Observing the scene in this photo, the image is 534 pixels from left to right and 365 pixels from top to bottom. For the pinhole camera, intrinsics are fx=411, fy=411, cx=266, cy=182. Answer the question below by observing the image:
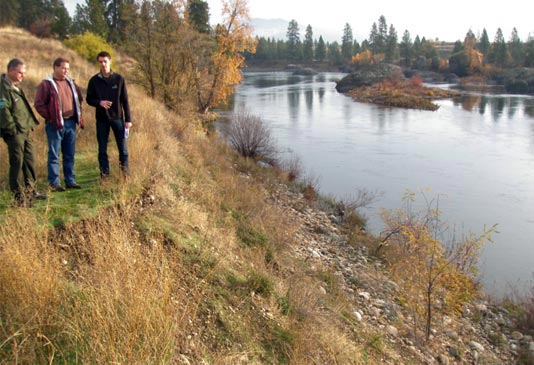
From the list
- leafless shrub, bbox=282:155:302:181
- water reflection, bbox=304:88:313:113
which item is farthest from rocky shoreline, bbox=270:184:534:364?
water reflection, bbox=304:88:313:113

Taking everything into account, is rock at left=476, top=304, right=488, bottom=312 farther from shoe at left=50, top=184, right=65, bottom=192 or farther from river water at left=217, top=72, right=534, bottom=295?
shoe at left=50, top=184, right=65, bottom=192

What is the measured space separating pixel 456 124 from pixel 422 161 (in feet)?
36.5

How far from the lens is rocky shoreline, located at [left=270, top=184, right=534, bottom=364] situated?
6395 mm

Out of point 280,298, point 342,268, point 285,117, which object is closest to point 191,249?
point 280,298

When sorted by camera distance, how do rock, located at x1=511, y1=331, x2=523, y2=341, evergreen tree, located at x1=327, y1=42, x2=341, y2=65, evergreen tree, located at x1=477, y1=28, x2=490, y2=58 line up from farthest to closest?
evergreen tree, located at x1=327, y1=42, x2=341, y2=65
evergreen tree, located at x1=477, y1=28, x2=490, y2=58
rock, located at x1=511, y1=331, x2=523, y2=341

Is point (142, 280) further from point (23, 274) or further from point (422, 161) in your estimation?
point (422, 161)

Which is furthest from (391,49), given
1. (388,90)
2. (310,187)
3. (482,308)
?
(482,308)

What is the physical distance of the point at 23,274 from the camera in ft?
10.9

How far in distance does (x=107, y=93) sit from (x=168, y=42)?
14.8 m

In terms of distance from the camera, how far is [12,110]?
4914mm

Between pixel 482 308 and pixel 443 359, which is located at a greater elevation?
pixel 443 359

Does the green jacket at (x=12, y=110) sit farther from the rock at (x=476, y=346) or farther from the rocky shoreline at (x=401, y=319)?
the rock at (x=476, y=346)

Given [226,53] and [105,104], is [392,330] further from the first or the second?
[226,53]

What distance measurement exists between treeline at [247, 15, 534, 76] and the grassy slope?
72033 millimetres
